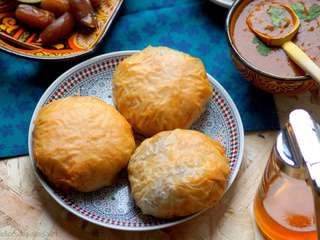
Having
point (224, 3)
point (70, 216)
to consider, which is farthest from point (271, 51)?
point (70, 216)

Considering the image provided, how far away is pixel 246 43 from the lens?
4.75 ft

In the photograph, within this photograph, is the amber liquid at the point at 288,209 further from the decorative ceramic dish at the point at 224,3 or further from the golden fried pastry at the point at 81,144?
the decorative ceramic dish at the point at 224,3

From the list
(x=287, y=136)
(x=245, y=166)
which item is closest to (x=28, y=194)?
(x=245, y=166)

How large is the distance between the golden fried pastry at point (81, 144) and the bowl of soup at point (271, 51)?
0.38 m

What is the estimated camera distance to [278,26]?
1.45 metres

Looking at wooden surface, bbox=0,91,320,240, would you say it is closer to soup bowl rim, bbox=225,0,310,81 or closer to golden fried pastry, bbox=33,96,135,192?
golden fried pastry, bbox=33,96,135,192

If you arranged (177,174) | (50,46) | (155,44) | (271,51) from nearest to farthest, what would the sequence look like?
1. (177,174)
2. (271,51)
3. (50,46)
4. (155,44)

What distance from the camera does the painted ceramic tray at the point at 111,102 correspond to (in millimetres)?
1250

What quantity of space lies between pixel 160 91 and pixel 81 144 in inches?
9.5

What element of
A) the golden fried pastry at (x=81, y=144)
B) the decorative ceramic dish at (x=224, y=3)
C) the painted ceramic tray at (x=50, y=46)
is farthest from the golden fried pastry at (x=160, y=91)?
the decorative ceramic dish at (x=224, y=3)

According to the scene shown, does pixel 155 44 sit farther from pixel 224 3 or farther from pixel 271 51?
pixel 271 51

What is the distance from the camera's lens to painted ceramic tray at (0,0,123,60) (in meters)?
1.48

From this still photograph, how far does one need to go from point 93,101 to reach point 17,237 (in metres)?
0.39

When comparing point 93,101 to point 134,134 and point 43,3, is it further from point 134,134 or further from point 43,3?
point 43,3
